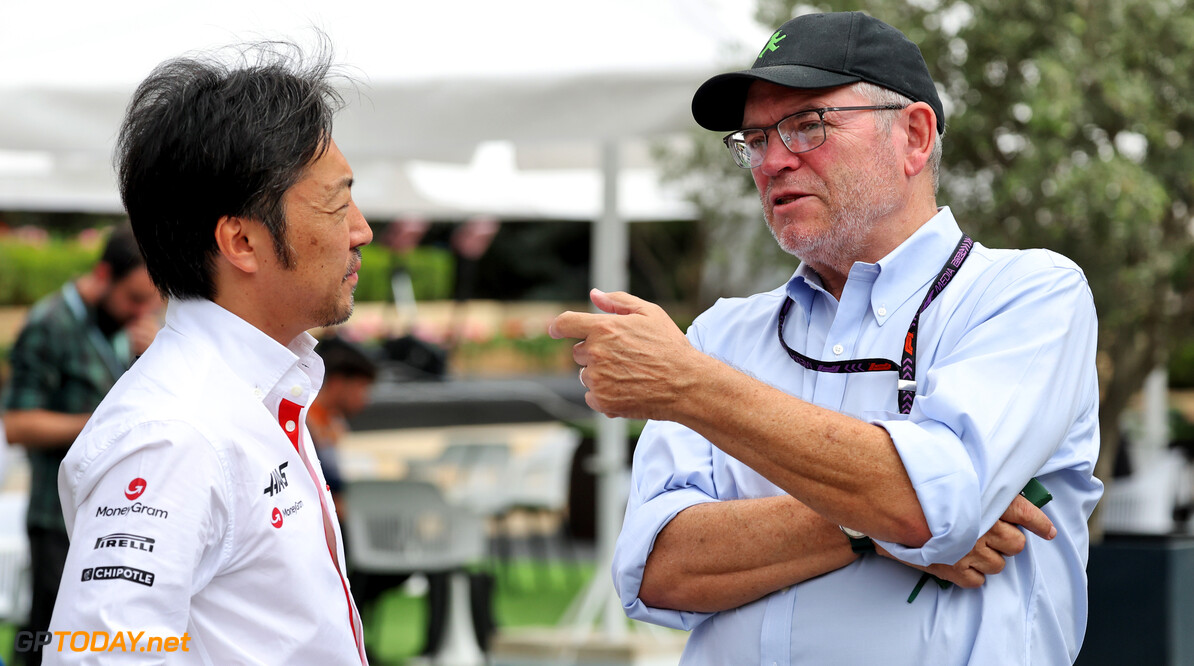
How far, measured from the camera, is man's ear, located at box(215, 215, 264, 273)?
1782mm

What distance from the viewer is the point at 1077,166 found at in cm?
432

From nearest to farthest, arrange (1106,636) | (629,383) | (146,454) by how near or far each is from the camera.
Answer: (146,454) → (629,383) → (1106,636)

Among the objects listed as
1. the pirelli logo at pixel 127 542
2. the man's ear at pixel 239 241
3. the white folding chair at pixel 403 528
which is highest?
the man's ear at pixel 239 241

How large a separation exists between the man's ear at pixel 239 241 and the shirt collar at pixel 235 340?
0.26ft

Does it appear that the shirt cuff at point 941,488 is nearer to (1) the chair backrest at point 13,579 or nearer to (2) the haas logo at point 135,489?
(2) the haas logo at point 135,489

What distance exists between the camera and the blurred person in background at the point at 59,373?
4.52m

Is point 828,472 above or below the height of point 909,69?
below

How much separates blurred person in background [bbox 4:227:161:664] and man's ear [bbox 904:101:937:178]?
3.49 meters

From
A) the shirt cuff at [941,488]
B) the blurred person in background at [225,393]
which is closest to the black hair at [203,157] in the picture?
the blurred person in background at [225,393]

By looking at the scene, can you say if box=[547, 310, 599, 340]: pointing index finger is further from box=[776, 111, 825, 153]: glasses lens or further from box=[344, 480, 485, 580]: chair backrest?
box=[344, 480, 485, 580]: chair backrest

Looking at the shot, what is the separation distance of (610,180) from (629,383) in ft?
15.1

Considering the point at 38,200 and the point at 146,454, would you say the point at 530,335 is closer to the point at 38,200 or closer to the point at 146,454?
the point at 38,200

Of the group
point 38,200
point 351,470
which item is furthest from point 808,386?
point 38,200

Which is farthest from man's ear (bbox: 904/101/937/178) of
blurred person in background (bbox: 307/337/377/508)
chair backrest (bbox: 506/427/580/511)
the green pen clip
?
chair backrest (bbox: 506/427/580/511)
